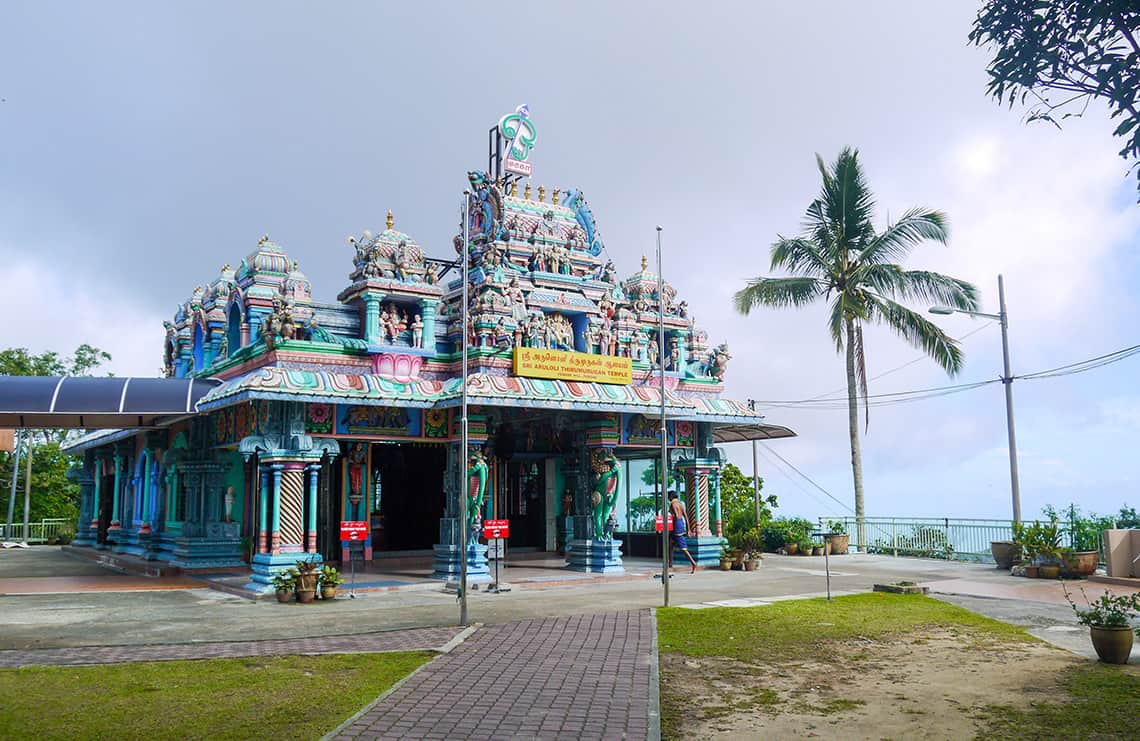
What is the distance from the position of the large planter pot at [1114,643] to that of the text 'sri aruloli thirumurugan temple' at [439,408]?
866 cm

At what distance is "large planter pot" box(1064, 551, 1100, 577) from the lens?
66.7 feet

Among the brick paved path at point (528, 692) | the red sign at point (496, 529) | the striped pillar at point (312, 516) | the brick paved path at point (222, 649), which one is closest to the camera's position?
the brick paved path at point (528, 692)

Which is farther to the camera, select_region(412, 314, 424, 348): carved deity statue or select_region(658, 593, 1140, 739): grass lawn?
select_region(412, 314, 424, 348): carved deity statue

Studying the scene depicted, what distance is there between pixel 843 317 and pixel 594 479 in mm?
11889

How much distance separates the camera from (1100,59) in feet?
26.6

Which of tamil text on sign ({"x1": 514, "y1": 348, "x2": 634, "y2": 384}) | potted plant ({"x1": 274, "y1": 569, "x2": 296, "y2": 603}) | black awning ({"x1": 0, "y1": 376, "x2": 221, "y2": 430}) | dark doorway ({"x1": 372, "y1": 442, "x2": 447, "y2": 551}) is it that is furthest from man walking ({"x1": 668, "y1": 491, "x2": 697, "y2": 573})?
black awning ({"x1": 0, "y1": 376, "x2": 221, "y2": 430})

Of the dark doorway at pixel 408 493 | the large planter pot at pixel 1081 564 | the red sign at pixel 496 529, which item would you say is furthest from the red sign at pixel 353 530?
the large planter pot at pixel 1081 564

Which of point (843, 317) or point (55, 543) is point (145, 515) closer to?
point (55, 543)

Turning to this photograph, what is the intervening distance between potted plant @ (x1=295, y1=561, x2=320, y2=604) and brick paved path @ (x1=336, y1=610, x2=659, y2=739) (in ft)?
17.8

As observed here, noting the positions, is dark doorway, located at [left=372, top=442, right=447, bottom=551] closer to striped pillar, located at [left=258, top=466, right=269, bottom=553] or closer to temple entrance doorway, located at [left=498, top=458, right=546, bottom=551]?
temple entrance doorway, located at [left=498, top=458, right=546, bottom=551]

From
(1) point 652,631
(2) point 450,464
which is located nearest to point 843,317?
(2) point 450,464

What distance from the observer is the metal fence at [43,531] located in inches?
1564

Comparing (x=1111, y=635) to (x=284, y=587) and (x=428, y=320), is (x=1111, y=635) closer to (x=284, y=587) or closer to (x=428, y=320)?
(x=284, y=587)

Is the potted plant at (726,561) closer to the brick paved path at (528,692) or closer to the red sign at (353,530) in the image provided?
the red sign at (353,530)
